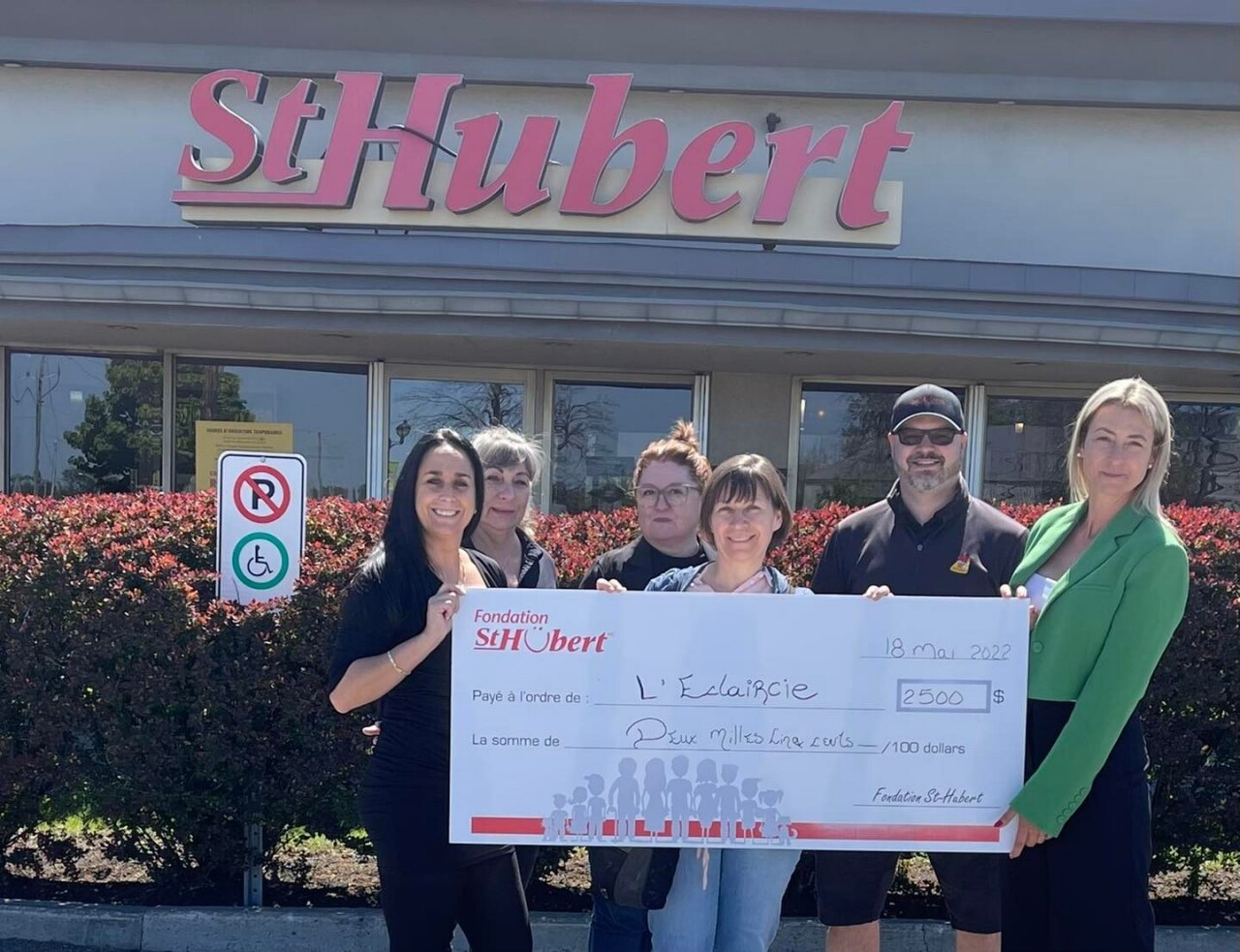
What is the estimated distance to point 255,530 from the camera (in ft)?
12.6

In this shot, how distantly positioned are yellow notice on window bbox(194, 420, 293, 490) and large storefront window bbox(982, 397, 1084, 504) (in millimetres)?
6729

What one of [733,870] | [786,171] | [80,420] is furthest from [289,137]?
[733,870]

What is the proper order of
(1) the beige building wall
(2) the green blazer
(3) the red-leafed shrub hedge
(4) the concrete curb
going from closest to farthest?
(2) the green blazer → (3) the red-leafed shrub hedge → (4) the concrete curb → (1) the beige building wall

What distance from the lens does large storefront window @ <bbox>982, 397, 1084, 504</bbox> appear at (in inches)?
376

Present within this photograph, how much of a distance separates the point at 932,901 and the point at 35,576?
3.87 meters

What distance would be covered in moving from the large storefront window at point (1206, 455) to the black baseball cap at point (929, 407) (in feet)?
25.4

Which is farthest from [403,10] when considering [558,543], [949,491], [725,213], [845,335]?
[949,491]

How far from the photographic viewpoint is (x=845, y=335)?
25.8 ft

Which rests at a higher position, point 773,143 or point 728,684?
point 773,143

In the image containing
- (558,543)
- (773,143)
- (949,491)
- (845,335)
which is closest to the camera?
(949,491)

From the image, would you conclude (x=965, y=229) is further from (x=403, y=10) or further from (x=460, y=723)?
(x=460, y=723)

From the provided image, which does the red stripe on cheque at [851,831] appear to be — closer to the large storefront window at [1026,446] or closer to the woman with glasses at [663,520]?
the woman with glasses at [663,520]

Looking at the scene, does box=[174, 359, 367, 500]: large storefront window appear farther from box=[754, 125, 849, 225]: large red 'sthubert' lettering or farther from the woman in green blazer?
the woman in green blazer

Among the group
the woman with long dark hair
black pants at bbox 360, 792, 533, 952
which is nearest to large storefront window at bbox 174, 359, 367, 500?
the woman with long dark hair
